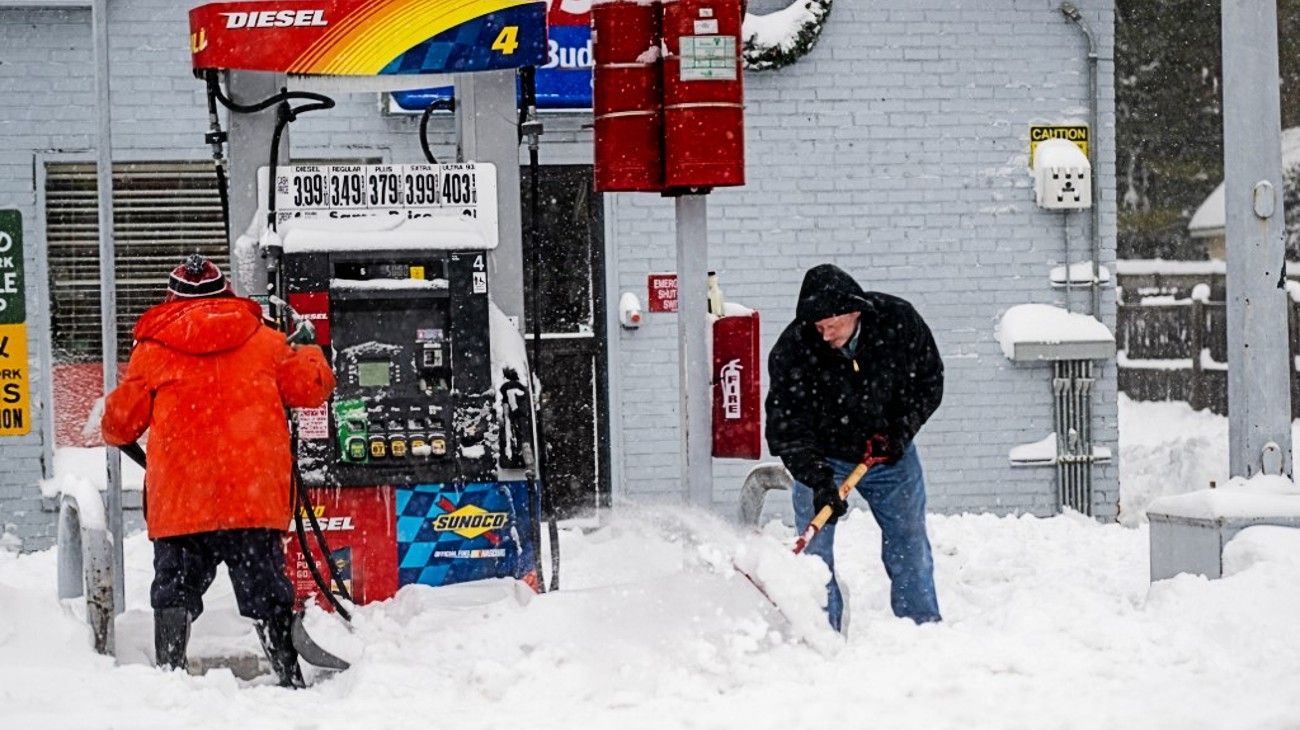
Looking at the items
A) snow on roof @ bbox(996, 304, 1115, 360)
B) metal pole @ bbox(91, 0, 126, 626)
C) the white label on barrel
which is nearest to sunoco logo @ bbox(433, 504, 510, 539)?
metal pole @ bbox(91, 0, 126, 626)

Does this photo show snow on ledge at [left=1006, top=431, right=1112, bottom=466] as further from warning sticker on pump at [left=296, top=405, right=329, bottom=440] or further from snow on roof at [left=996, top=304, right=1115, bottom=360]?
warning sticker on pump at [left=296, top=405, right=329, bottom=440]

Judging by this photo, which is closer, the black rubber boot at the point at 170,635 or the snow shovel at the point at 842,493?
the black rubber boot at the point at 170,635

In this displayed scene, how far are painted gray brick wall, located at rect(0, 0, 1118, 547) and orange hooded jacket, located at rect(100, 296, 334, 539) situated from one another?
15.5 feet

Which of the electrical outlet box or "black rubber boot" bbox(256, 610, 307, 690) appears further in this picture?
the electrical outlet box

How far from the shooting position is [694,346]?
703 cm

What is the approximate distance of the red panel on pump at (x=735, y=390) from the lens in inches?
283

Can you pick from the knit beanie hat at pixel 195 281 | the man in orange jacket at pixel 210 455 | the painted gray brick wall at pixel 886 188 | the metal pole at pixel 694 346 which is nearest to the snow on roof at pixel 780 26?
the painted gray brick wall at pixel 886 188

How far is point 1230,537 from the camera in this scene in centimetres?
676

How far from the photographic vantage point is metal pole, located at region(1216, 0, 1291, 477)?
7.15m

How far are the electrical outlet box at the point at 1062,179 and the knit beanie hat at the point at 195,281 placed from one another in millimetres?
6650

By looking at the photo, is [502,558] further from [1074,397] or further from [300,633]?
[1074,397]

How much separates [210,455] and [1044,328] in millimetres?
6843

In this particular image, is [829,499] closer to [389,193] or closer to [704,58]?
[704,58]

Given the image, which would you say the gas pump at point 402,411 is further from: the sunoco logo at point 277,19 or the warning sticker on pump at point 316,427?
the sunoco logo at point 277,19
